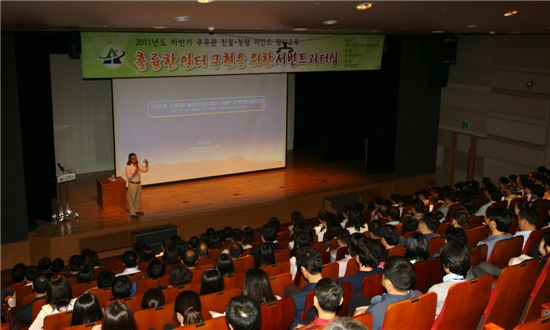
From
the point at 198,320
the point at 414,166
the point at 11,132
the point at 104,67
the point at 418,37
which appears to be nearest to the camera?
the point at 198,320

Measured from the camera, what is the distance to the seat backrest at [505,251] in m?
4.54

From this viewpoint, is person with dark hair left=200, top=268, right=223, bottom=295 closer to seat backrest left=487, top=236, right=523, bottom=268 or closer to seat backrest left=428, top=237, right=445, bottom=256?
seat backrest left=428, top=237, right=445, bottom=256

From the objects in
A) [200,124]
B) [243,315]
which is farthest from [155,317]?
[200,124]

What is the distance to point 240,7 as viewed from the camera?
5137 mm

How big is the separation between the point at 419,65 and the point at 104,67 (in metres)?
5.80

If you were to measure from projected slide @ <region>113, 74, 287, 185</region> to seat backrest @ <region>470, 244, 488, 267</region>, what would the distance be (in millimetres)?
6764

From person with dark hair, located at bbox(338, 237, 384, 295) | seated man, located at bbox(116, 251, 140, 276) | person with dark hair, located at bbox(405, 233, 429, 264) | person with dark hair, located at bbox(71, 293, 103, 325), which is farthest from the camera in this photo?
seated man, located at bbox(116, 251, 140, 276)

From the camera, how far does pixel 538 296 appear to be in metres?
3.89

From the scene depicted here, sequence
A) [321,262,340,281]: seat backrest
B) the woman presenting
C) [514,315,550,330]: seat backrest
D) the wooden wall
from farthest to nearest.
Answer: the wooden wall
the woman presenting
[321,262,340,281]: seat backrest
[514,315,550,330]: seat backrest

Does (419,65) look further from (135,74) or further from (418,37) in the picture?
(135,74)

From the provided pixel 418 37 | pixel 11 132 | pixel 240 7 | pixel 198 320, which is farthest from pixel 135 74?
pixel 198 320

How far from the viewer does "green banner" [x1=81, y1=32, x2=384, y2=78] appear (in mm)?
8508

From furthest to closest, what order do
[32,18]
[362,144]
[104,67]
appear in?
[362,144] → [104,67] → [32,18]

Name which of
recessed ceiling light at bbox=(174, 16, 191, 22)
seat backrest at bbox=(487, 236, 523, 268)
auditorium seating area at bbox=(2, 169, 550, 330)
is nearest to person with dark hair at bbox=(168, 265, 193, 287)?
auditorium seating area at bbox=(2, 169, 550, 330)
